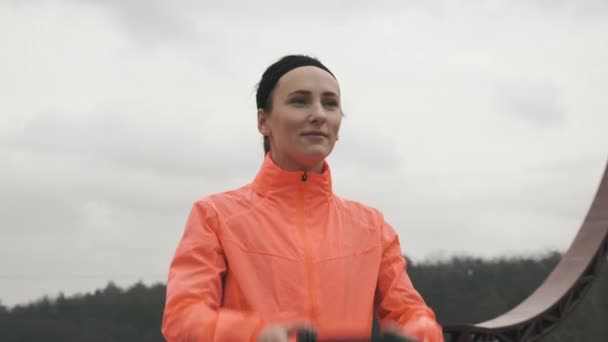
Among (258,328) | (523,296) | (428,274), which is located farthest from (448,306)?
(258,328)

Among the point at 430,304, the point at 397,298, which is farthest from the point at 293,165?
the point at 430,304

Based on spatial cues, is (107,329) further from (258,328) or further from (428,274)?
(258,328)

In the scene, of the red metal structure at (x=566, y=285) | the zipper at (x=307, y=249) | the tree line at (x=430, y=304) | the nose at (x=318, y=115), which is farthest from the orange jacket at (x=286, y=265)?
the red metal structure at (x=566, y=285)

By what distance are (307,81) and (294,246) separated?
341 millimetres

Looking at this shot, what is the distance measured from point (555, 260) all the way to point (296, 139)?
435 cm

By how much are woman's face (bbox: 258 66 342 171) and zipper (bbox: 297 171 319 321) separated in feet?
0.18

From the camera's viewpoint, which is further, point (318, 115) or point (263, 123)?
point (263, 123)

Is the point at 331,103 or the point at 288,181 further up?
the point at 331,103

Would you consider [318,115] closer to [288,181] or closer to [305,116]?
[305,116]

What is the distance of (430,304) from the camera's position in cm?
475

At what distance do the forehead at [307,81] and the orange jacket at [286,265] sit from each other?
161 millimetres

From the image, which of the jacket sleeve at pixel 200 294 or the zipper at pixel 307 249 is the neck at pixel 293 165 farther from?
the jacket sleeve at pixel 200 294

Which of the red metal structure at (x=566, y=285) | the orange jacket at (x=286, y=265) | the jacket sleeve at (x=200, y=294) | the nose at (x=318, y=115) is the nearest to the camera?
the jacket sleeve at (x=200, y=294)

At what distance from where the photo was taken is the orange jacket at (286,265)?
5.02ft
